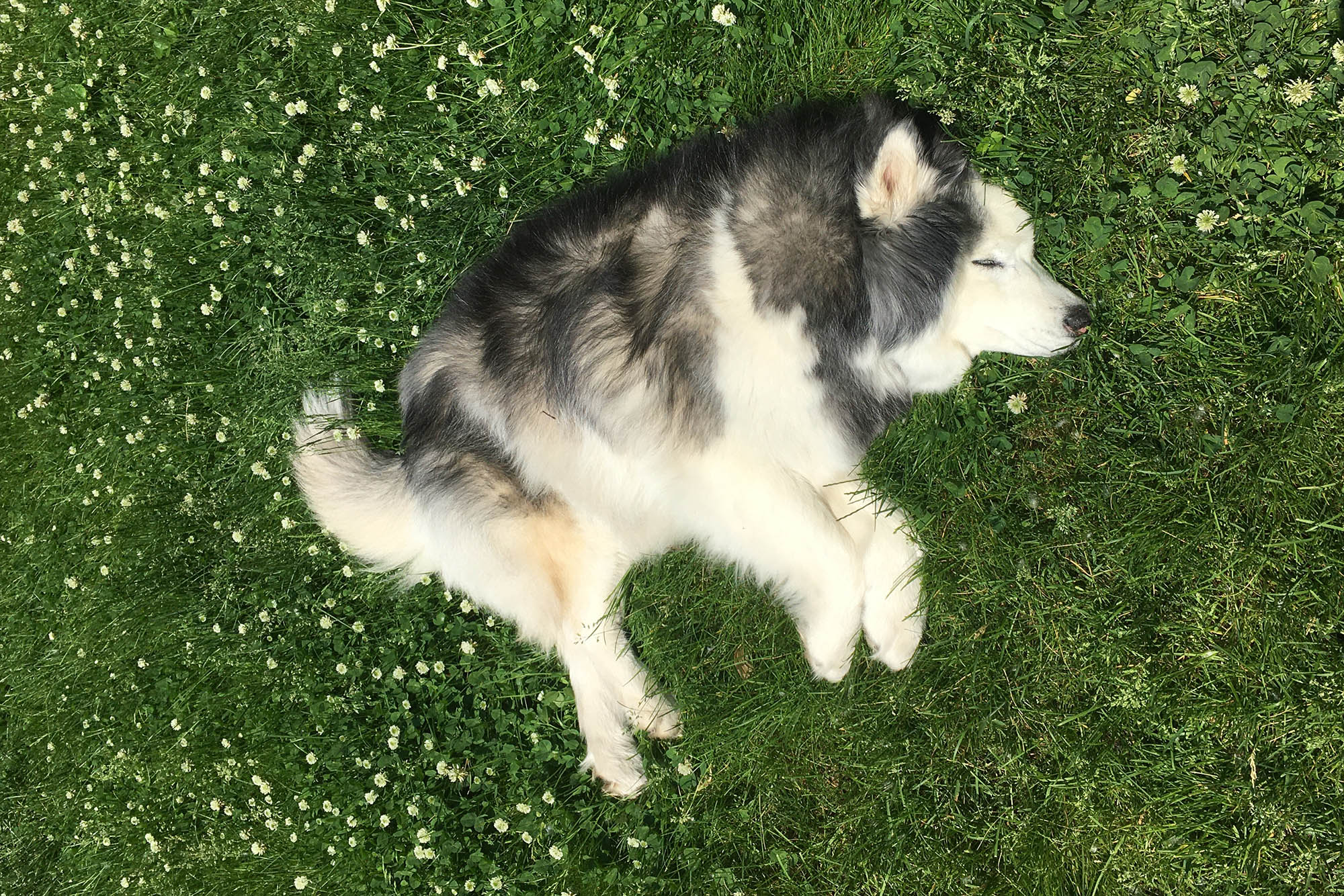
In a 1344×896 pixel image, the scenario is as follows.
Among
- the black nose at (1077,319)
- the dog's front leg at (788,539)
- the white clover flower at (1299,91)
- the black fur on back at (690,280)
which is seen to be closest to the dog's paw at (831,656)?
the dog's front leg at (788,539)

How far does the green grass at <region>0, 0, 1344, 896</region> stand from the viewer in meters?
3.01

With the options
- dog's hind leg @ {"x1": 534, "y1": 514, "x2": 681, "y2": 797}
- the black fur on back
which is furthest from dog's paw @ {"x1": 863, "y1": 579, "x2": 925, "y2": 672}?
dog's hind leg @ {"x1": 534, "y1": 514, "x2": 681, "y2": 797}

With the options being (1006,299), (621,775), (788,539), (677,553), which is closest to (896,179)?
(1006,299)

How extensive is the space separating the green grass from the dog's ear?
100cm

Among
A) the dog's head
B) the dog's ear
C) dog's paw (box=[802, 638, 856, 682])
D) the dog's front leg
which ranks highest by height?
the dog's ear

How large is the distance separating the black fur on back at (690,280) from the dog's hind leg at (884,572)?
0.39 m

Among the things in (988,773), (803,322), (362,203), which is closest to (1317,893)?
(988,773)

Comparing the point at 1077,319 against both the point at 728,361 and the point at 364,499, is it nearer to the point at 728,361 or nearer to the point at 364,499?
the point at 728,361

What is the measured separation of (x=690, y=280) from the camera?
104 inches

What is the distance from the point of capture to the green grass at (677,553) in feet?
9.89

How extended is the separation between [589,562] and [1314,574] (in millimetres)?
2757

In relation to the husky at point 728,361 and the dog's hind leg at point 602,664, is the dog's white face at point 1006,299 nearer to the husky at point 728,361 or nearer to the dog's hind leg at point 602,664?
the husky at point 728,361

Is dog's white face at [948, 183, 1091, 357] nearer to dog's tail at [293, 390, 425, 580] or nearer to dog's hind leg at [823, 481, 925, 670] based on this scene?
dog's hind leg at [823, 481, 925, 670]

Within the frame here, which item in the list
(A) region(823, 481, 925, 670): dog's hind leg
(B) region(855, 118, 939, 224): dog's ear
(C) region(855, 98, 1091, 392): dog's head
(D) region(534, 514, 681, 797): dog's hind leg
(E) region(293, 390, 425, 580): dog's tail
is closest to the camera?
(B) region(855, 118, 939, 224): dog's ear
